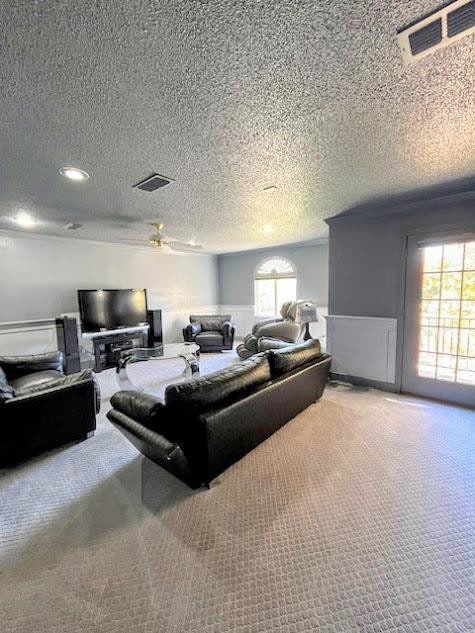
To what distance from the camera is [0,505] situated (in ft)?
6.05

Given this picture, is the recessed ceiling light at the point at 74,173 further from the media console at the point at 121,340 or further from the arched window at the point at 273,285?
the arched window at the point at 273,285

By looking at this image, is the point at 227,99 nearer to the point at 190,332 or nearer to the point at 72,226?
the point at 72,226

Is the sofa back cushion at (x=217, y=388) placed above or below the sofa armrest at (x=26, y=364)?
above

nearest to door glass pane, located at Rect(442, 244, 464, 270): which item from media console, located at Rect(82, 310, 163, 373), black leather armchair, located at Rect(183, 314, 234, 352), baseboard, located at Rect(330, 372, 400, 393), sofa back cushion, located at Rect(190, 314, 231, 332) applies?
baseboard, located at Rect(330, 372, 400, 393)

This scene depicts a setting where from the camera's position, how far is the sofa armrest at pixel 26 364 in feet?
10.6

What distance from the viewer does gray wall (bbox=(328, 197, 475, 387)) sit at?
3.21m

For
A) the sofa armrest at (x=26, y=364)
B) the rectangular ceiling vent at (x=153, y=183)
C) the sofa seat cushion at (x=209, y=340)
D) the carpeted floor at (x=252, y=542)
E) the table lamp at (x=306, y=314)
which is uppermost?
the rectangular ceiling vent at (x=153, y=183)

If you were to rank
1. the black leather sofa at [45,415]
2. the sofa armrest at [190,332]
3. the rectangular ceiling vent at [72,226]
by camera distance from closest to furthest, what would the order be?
the black leather sofa at [45,415], the rectangular ceiling vent at [72,226], the sofa armrest at [190,332]

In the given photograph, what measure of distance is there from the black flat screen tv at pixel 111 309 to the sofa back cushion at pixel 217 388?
12.7ft

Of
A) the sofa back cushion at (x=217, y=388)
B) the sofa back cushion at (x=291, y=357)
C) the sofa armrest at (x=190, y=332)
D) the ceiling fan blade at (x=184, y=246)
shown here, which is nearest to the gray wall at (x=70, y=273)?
the ceiling fan blade at (x=184, y=246)

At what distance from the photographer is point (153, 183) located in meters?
2.62

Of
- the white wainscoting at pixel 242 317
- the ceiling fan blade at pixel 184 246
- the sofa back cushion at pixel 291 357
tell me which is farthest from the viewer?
the white wainscoting at pixel 242 317

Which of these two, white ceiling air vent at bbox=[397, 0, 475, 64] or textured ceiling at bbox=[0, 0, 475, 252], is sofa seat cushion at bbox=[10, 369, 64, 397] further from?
white ceiling air vent at bbox=[397, 0, 475, 64]

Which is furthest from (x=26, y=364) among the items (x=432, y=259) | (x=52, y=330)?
(x=432, y=259)
